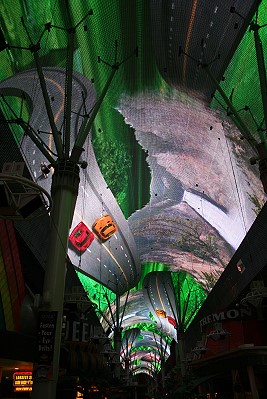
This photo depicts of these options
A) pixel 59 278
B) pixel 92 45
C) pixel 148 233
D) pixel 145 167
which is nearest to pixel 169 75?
pixel 92 45

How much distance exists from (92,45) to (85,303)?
1035 centimetres

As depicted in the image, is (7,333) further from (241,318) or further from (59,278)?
(241,318)

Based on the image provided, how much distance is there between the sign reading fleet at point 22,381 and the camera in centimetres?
1355

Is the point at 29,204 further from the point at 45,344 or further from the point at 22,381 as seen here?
the point at 22,381

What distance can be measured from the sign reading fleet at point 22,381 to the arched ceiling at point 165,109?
8.15 meters

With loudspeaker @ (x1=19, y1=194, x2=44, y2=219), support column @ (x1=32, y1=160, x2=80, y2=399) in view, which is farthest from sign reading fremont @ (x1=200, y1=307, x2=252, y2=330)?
loudspeaker @ (x1=19, y1=194, x2=44, y2=219)

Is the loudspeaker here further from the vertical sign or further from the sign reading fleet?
the sign reading fleet

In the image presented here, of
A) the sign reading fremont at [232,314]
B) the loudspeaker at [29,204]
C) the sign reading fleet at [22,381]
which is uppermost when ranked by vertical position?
the sign reading fremont at [232,314]

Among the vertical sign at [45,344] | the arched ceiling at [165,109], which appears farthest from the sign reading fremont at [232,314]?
the vertical sign at [45,344]

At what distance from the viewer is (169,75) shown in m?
17.7

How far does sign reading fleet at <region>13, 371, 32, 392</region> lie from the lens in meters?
13.6

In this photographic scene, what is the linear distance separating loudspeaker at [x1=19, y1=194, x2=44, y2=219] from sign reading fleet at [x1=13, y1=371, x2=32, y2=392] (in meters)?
9.50

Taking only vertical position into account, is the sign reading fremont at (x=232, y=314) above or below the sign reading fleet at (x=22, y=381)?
above

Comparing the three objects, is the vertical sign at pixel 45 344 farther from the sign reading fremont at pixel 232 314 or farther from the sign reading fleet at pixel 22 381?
the sign reading fremont at pixel 232 314
